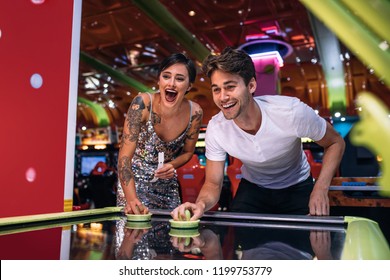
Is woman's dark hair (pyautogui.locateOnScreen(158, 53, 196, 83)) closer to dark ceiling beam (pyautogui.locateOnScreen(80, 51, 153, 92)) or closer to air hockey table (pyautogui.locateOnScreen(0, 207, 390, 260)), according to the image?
air hockey table (pyautogui.locateOnScreen(0, 207, 390, 260))

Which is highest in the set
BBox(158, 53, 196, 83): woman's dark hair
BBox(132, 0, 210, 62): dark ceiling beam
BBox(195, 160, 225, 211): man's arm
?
BBox(132, 0, 210, 62): dark ceiling beam

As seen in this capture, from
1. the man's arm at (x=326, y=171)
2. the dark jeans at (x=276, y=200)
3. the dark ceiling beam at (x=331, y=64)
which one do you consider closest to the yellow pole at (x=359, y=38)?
the man's arm at (x=326, y=171)

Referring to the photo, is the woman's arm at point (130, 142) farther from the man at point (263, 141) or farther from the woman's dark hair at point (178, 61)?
the man at point (263, 141)

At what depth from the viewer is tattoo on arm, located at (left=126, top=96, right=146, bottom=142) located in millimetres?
2039

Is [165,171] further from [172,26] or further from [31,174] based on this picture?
[172,26]

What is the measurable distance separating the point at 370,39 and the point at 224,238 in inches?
57.4

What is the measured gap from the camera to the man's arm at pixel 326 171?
1.61 metres

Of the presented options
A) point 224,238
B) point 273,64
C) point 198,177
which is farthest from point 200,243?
point 273,64

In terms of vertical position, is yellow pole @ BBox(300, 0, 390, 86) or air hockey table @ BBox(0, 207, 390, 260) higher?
yellow pole @ BBox(300, 0, 390, 86)

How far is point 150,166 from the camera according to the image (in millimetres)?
2230

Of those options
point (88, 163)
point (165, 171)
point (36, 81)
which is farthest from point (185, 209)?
point (88, 163)

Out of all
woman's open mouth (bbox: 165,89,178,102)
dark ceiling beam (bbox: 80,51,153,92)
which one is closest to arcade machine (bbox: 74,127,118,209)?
dark ceiling beam (bbox: 80,51,153,92)

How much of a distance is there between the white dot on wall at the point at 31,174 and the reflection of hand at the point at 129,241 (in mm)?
→ 1261

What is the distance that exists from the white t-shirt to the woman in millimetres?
324
